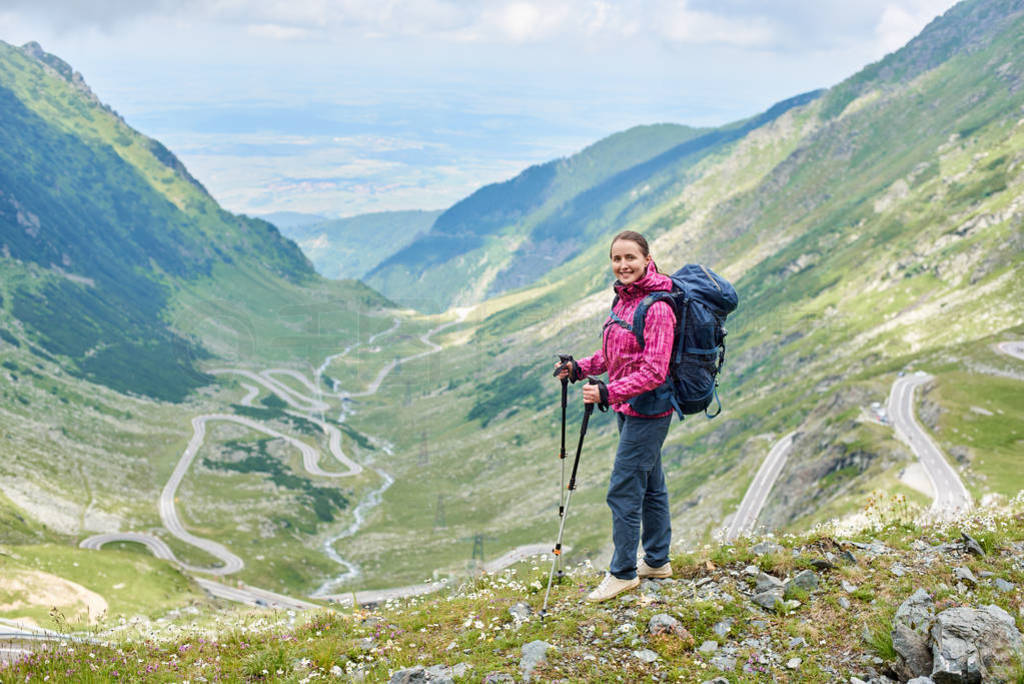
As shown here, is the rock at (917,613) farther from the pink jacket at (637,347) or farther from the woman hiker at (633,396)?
the pink jacket at (637,347)

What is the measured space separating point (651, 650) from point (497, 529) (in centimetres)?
15722

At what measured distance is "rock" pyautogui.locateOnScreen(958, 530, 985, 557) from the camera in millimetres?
12422

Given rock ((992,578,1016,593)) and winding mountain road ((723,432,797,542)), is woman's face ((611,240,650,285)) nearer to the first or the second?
rock ((992,578,1016,593))

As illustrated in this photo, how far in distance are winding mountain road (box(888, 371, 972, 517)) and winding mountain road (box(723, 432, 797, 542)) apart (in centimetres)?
2085

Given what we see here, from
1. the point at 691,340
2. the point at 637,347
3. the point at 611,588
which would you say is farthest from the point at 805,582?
the point at 637,347

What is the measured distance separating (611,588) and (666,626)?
66.0 inches

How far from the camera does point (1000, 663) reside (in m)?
8.28

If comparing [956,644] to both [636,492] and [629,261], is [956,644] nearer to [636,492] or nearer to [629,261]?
[636,492]

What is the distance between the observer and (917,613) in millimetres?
9609

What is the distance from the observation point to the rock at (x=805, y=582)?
12055 mm

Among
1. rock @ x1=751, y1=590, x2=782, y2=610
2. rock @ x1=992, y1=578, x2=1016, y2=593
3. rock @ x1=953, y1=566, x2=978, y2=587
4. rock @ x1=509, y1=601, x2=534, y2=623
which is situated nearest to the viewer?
rock @ x1=992, y1=578, x2=1016, y2=593

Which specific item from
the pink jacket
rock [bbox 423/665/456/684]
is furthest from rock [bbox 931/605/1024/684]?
rock [bbox 423/665/456/684]

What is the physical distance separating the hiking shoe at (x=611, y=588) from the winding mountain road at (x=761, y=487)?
80293 mm

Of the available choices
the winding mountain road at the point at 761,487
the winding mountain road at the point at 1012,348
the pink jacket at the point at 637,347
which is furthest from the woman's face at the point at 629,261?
the winding mountain road at the point at 1012,348
